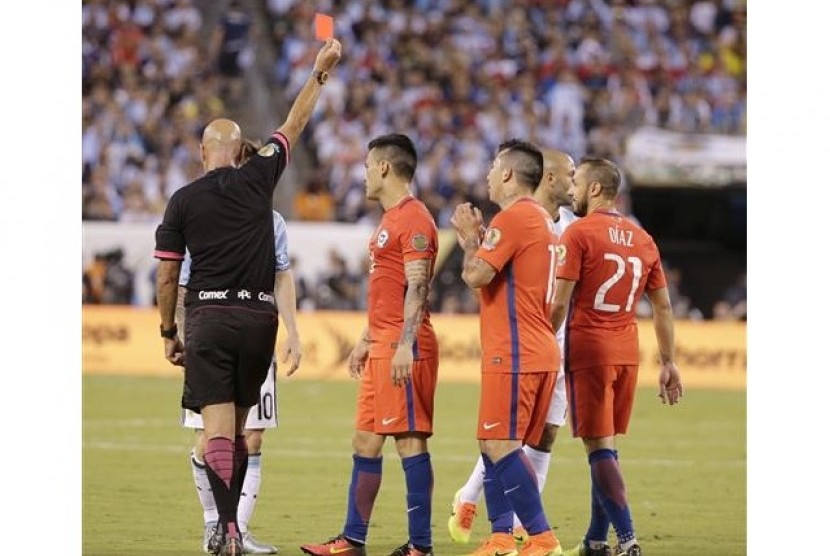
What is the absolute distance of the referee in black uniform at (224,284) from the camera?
307 inches

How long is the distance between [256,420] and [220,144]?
70.2 inches

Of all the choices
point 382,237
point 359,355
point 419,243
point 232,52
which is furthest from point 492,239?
point 232,52

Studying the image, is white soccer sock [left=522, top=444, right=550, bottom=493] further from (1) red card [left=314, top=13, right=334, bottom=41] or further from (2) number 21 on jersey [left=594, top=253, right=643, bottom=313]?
(1) red card [left=314, top=13, right=334, bottom=41]

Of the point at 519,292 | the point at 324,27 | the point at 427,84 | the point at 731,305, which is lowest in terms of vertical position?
the point at 731,305

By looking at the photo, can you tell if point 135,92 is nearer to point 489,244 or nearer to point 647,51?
point 647,51

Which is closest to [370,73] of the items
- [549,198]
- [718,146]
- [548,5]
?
[548,5]

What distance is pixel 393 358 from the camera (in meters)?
7.86

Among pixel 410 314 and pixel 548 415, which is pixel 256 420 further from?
pixel 548 415

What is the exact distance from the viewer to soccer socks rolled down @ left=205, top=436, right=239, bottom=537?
772 cm

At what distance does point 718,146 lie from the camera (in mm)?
24516

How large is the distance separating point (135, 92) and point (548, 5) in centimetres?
798

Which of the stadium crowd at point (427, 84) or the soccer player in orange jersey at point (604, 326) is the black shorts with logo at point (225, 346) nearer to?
the soccer player in orange jersey at point (604, 326)

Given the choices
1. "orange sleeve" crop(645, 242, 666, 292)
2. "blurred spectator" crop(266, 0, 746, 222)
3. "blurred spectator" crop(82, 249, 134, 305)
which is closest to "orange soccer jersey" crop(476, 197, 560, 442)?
"orange sleeve" crop(645, 242, 666, 292)

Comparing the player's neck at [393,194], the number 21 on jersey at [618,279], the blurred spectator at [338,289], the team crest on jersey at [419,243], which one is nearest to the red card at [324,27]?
the player's neck at [393,194]
